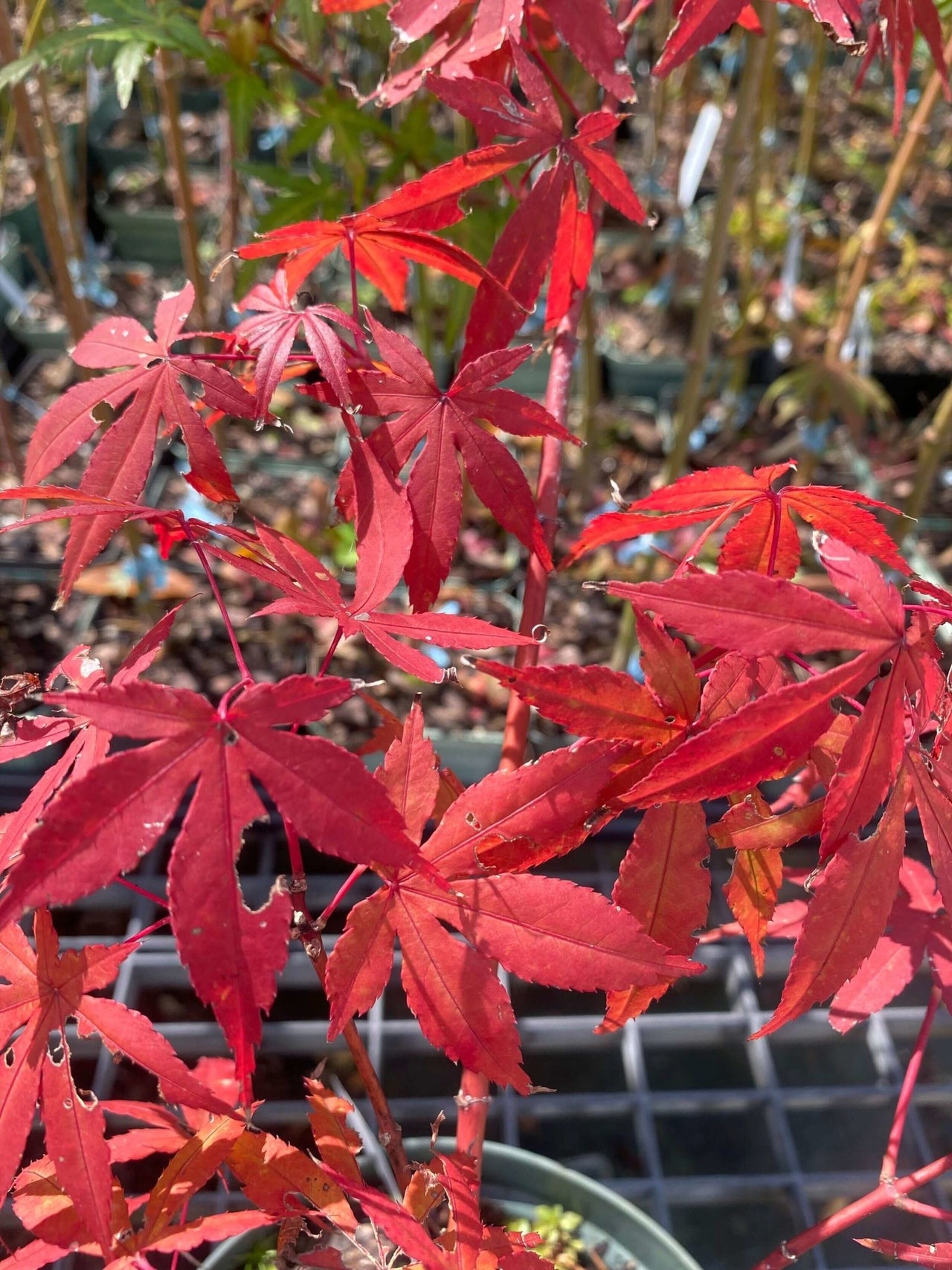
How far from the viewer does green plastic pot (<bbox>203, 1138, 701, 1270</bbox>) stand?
746 mm

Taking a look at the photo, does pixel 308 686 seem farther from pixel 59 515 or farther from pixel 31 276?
pixel 31 276

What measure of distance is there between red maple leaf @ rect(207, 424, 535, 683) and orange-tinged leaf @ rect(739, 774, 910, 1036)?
18 cm

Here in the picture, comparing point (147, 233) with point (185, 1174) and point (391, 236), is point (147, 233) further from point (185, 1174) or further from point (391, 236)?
point (185, 1174)

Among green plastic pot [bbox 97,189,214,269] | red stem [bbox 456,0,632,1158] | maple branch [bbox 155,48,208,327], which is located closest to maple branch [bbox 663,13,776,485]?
red stem [bbox 456,0,632,1158]

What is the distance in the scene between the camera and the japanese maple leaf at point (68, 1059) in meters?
0.50

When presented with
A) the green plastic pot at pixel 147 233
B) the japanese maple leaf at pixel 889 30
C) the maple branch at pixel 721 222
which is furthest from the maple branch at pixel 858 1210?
the green plastic pot at pixel 147 233

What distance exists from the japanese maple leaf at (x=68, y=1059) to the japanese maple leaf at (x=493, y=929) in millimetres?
110

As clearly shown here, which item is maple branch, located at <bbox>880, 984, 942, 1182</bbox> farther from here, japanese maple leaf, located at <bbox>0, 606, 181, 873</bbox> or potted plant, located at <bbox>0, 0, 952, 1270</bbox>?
japanese maple leaf, located at <bbox>0, 606, 181, 873</bbox>

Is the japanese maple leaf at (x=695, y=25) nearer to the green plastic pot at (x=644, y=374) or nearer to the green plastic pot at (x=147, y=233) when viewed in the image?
the green plastic pot at (x=644, y=374)

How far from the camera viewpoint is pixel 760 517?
21.2 inches

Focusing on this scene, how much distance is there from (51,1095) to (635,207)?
0.61 meters

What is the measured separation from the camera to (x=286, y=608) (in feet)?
1.62

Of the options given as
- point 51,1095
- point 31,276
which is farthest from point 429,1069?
point 31,276

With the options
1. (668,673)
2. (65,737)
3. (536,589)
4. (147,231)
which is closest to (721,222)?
(536,589)
